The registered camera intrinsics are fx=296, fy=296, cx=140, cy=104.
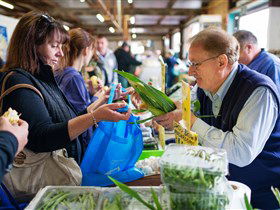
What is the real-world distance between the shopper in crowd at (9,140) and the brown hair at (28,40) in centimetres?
67

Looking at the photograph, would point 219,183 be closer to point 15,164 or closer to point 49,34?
point 15,164

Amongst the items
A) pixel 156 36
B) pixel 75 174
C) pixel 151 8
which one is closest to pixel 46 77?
pixel 75 174

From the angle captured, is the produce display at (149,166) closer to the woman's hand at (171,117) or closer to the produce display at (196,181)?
the woman's hand at (171,117)

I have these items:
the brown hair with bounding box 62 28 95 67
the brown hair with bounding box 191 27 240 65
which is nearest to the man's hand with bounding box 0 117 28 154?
the brown hair with bounding box 191 27 240 65

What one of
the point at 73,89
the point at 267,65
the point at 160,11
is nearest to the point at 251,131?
the point at 73,89

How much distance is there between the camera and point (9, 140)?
3.42 ft

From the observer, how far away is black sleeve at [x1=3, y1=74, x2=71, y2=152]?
4.97 ft

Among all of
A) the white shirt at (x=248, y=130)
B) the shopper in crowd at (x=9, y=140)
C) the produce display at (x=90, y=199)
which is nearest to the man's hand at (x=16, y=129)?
the shopper in crowd at (x=9, y=140)

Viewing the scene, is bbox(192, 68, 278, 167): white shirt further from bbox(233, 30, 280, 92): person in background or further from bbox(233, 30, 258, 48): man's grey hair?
bbox(233, 30, 258, 48): man's grey hair

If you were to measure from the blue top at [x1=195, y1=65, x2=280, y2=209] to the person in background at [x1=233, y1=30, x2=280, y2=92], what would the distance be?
1.97 meters

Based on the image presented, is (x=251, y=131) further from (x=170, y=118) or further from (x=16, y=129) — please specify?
(x=16, y=129)

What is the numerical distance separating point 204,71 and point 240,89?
24 centimetres

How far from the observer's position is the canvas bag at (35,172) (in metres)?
1.49

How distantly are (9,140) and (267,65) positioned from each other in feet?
10.7
